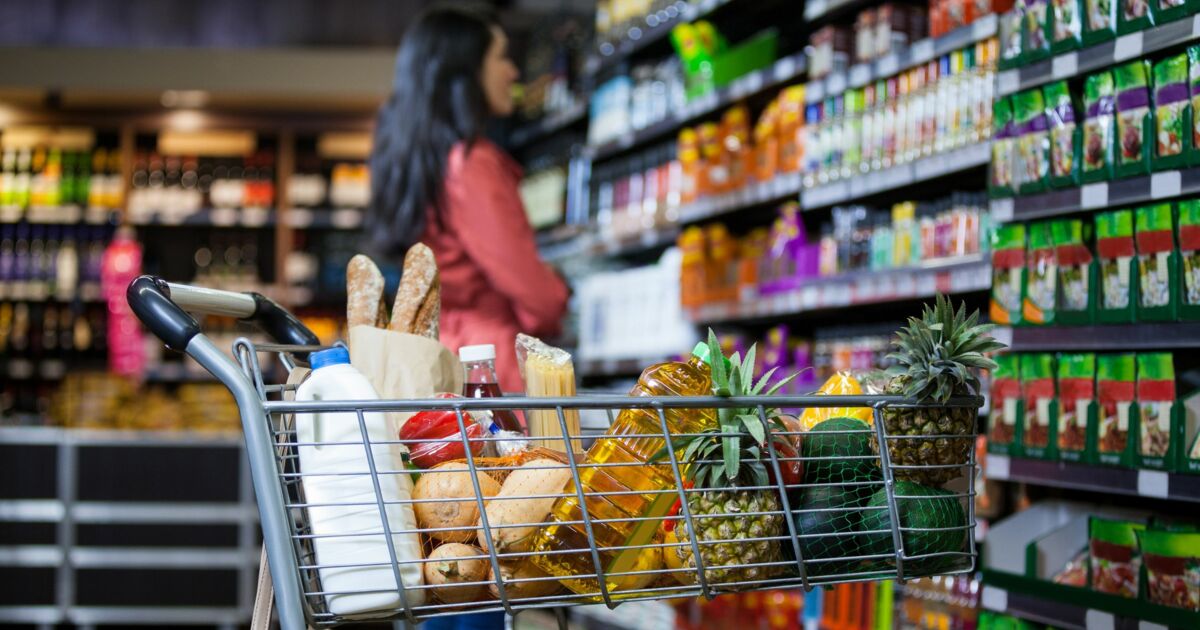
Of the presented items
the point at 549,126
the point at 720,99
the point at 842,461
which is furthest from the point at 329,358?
the point at 549,126

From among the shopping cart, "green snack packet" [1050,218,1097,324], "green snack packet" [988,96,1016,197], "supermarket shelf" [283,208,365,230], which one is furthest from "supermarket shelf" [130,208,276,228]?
the shopping cart

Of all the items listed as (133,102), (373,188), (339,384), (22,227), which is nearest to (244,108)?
(133,102)

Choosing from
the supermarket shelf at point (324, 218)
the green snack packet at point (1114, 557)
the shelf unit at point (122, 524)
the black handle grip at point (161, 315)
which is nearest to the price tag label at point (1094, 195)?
the green snack packet at point (1114, 557)

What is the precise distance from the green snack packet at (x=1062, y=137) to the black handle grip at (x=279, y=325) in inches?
60.7

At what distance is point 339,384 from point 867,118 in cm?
249

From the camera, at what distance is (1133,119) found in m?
2.38

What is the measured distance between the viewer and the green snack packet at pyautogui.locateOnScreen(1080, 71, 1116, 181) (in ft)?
7.99

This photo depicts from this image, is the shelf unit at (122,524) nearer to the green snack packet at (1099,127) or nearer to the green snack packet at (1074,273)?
the green snack packet at (1074,273)

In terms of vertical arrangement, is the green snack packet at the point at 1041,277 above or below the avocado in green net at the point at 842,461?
above

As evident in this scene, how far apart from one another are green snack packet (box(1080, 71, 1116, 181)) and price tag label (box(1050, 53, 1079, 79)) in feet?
0.11

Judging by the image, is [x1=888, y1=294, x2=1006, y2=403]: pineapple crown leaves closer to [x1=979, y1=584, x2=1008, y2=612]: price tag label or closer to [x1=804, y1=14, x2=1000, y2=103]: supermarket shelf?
[x1=979, y1=584, x2=1008, y2=612]: price tag label

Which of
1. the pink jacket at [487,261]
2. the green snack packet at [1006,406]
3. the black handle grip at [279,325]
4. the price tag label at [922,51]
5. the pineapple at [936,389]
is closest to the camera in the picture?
the pineapple at [936,389]

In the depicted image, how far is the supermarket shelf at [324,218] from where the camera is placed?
7.93 m

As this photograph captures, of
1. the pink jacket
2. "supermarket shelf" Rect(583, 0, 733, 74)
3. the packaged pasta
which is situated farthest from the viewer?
"supermarket shelf" Rect(583, 0, 733, 74)
